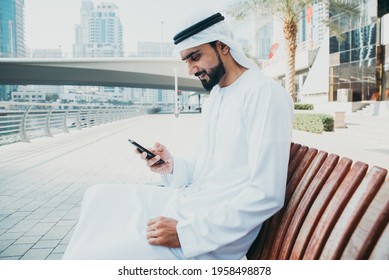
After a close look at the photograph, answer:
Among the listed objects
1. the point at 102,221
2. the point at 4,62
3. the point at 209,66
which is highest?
the point at 4,62

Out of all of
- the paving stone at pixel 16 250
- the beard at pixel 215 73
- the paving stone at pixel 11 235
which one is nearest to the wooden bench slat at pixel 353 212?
the beard at pixel 215 73

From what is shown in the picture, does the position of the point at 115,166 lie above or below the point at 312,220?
below

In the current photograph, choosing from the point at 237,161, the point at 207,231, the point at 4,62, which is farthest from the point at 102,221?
the point at 4,62

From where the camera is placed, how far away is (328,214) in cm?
117

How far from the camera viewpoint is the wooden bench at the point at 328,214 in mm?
988

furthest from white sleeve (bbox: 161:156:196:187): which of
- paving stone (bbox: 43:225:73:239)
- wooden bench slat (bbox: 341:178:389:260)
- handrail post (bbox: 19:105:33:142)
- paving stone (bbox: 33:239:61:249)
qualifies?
handrail post (bbox: 19:105:33:142)

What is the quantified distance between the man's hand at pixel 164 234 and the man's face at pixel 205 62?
648mm

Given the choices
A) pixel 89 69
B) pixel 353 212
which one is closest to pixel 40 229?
pixel 353 212

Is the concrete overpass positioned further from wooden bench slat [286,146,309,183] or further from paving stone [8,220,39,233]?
wooden bench slat [286,146,309,183]

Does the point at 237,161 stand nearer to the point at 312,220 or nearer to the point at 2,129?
the point at 312,220

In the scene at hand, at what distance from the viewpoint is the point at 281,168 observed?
1343 millimetres

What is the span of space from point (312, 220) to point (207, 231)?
371mm

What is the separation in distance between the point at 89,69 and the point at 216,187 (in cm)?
3240

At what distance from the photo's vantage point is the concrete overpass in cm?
3055
